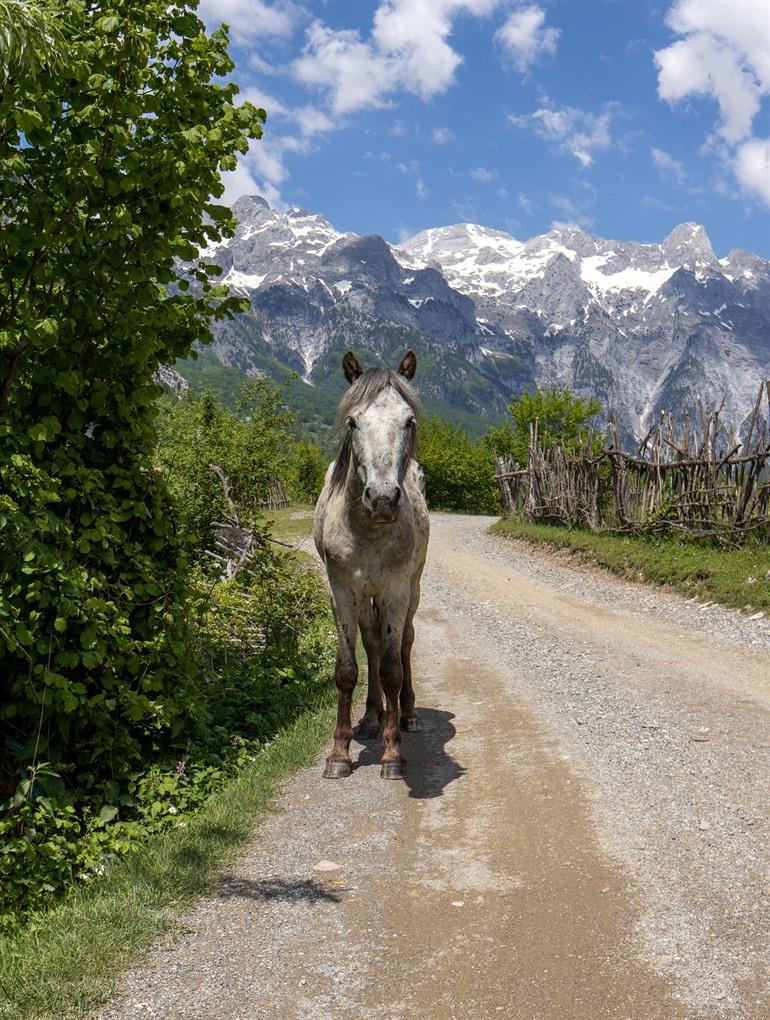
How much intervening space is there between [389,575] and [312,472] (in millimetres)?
60732

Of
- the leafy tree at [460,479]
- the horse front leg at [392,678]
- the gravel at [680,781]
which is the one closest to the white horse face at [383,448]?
the horse front leg at [392,678]

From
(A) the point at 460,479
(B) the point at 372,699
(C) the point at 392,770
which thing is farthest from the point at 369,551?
(A) the point at 460,479

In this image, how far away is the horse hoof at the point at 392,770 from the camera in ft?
18.4

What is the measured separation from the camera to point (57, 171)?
192 inches

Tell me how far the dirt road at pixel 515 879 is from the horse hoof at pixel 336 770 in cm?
8

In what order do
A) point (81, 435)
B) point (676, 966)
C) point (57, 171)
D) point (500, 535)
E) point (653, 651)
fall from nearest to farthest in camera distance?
point (676, 966), point (57, 171), point (81, 435), point (653, 651), point (500, 535)

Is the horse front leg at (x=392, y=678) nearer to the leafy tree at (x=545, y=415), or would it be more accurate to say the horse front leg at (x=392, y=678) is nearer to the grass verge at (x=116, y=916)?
the grass verge at (x=116, y=916)

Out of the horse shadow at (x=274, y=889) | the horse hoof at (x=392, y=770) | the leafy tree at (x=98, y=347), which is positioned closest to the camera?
the horse shadow at (x=274, y=889)

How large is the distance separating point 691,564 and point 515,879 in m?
11.5

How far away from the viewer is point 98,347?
18.9 feet

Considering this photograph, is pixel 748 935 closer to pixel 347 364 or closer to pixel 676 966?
pixel 676 966

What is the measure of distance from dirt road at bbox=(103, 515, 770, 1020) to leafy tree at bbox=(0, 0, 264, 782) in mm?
1671

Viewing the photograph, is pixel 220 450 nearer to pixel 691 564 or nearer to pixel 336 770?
pixel 691 564

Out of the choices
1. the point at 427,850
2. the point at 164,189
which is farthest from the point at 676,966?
the point at 164,189
